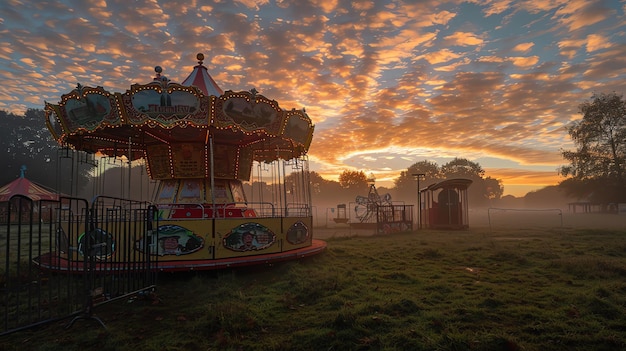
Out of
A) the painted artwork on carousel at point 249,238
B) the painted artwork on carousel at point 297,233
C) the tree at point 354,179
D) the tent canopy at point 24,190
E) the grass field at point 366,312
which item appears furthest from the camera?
the tree at point 354,179

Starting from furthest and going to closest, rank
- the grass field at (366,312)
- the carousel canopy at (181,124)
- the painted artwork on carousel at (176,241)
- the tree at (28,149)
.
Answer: the tree at (28,149) → the carousel canopy at (181,124) → the painted artwork on carousel at (176,241) → the grass field at (366,312)

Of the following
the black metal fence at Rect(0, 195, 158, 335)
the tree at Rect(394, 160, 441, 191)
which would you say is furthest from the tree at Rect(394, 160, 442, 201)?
the black metal fence at Rect(0, 195, 158, 335)

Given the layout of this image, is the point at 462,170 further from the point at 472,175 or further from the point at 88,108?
the point at 88,108

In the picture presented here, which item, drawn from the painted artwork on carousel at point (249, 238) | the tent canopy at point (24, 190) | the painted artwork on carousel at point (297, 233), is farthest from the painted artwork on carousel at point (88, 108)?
the tent canopy at point (24, 190)

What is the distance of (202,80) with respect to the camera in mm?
13078

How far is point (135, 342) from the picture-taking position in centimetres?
498

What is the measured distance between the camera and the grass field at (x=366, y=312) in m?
4.79

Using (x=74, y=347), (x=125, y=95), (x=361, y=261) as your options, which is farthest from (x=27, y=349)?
(x=361, y=261)

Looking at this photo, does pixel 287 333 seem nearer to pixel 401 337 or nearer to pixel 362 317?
pixel 362 317

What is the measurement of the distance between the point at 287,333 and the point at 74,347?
2956mm

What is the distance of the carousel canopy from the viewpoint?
10.1 meters

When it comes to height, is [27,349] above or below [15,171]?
below

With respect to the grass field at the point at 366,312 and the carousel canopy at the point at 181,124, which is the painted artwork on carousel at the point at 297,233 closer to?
the grass field at the point at 366,312

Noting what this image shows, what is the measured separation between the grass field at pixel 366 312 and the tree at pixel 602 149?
3881 centimetres
